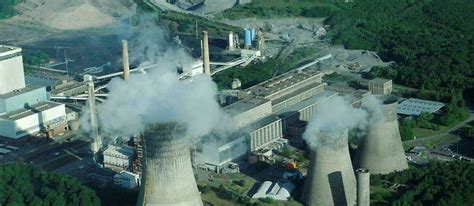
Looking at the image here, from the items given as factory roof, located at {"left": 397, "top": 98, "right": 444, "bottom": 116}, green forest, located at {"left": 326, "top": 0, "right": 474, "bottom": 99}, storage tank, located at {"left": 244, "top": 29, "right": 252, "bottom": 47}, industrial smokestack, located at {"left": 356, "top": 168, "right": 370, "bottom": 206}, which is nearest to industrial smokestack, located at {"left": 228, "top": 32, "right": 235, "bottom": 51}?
storage tank, located at {"left": 244, "top": 29, "right": 252, "bottom": 47}

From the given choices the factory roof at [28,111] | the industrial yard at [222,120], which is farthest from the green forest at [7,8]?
the factory roof at [28,111]

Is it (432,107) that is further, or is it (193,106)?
(432,107)

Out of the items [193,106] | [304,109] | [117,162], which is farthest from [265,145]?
[193,106]

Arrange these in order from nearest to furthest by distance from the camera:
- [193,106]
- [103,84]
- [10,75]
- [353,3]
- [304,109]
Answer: [193,106] < [304,109] < [10,75] < [103,84] < [353,3]

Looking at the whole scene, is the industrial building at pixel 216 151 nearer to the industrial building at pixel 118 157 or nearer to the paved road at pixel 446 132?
the industrial building at pixel 118 157

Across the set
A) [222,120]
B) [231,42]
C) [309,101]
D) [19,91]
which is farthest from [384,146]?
[231,42]

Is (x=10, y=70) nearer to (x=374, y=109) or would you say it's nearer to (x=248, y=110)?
(x=248, y=110)

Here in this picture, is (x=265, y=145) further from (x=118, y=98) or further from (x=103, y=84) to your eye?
(x=103, y=84)
